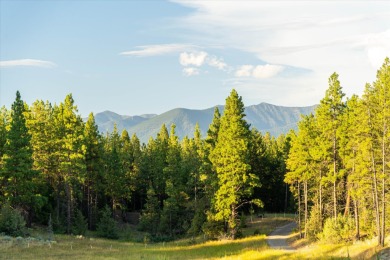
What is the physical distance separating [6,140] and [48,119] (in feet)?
24.5

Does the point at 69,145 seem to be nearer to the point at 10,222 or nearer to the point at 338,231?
the point at 10,222

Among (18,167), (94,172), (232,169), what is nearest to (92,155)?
(94,172)

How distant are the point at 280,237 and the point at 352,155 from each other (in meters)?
15.2

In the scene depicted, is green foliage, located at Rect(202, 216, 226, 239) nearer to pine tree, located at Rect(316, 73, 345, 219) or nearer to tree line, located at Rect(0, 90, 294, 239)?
tree line, located at Rect(0, 90, 294, 239)

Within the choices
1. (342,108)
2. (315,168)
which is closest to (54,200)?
(315,168)

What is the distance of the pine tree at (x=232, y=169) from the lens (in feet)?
146

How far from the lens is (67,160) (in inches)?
2063

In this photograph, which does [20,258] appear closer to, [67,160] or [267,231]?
[67,160]

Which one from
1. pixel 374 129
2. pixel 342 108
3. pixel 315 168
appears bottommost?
pixel 315 168

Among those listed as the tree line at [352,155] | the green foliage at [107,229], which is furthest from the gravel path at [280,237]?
the green foliage at [107,229]

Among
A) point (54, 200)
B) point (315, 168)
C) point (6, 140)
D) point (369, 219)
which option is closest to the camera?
point (369, 219)

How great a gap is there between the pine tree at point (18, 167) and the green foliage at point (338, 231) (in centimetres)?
3273

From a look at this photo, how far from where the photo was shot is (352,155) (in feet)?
123

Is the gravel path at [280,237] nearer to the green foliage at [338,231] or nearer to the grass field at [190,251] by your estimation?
the grass field at [190,251]
